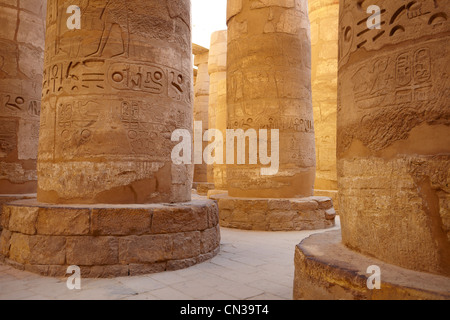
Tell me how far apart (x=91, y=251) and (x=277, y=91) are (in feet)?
14.4

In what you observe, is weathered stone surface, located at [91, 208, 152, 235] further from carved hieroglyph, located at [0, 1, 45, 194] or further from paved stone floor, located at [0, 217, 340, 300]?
carved hieroglyph, located at [0, 1, 45, 194]

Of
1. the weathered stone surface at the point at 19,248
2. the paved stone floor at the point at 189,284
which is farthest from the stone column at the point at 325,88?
the weathered stone surface at the point at 19,248

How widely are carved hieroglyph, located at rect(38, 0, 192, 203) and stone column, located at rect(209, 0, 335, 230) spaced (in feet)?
8.35

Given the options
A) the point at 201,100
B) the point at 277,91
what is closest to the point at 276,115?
the point at 277,91

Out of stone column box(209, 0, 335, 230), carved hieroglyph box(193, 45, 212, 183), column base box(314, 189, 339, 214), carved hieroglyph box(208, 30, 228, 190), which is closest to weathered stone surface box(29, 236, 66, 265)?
stone column box(209, 0, 335, 230)

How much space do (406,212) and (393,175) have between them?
23cm

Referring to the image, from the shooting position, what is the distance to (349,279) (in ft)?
6.63

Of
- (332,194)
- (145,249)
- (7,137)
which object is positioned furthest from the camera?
(332,194)

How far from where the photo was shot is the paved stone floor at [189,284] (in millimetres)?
2920

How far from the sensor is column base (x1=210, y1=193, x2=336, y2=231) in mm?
6281

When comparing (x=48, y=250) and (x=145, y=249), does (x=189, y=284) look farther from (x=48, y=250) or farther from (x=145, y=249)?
(x=48, y=250)

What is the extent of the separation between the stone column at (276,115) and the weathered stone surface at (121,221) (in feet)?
9.95

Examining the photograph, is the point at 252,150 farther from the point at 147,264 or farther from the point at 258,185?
the point at 147,264

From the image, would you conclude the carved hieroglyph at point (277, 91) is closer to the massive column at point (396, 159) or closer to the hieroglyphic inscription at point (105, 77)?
the hieroglyphic inscription at point (105, 77)
